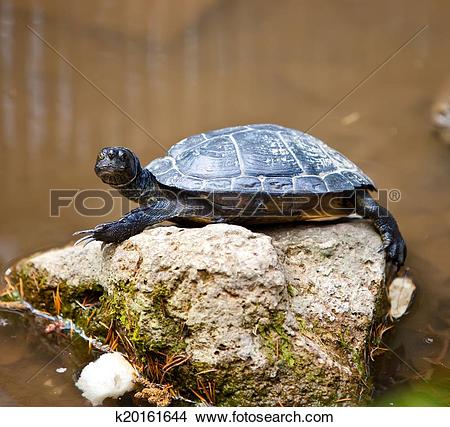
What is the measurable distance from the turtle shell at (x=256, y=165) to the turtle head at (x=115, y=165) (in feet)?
0.60

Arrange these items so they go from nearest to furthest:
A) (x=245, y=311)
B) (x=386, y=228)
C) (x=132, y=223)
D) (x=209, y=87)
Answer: (x=245, y=311) < (x=132, y=223) < (x=386, y=228) < (x=209, y=87)

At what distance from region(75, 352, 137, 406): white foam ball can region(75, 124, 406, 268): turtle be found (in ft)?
2.07

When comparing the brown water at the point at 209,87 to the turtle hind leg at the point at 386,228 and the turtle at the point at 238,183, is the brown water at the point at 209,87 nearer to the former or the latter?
the turtle hind leg at the point at 386,228

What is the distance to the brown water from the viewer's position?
15.4ft

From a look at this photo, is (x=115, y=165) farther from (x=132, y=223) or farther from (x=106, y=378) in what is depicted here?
(x=106, y=378)

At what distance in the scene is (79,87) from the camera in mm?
6430

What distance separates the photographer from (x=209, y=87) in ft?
20.8

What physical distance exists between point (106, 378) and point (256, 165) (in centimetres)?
136

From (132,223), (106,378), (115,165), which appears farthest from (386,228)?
(106,378)

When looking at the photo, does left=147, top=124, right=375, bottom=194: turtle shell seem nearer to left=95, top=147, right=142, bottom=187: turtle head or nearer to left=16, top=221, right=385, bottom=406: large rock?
left=95, top=147, right=142, bottom=187: turtle head

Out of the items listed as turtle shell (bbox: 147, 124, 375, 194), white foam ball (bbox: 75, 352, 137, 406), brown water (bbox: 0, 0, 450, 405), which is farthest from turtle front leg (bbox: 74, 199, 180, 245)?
brown water (bbox: 0, 0, 450, 405)

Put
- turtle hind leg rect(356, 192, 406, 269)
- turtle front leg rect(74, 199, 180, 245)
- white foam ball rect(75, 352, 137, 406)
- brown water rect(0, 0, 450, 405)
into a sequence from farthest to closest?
1. brown water rect(0, 0, 450, 405)
2. turtle hind leg rect(356, 192, 406, 269)
3. turtle front leg rect(74, 199, 180, 245)
4. white foam ball rect(75, 352, 137, 406)
